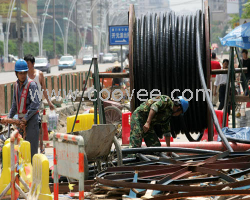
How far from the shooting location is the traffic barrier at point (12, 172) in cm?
645

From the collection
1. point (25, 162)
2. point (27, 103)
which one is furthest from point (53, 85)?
point (25, 162)

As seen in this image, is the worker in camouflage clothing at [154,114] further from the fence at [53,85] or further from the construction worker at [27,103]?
the fence at [53,85]

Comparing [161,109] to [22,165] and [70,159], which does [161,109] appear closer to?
[22,165]

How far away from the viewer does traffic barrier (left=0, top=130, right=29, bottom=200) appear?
6.45m

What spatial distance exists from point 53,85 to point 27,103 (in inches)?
559

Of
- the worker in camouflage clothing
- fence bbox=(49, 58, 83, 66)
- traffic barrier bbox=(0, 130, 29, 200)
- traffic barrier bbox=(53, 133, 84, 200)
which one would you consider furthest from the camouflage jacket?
fence bbox=(49, 58, 83, 66)

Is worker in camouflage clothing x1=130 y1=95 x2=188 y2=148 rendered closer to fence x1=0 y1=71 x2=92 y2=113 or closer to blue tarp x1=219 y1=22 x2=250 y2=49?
blue tarp x1=219 y1=22 x2=250 y2=49

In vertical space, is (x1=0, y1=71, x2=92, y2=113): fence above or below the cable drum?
below

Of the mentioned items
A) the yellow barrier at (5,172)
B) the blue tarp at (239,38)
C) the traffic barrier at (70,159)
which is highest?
the blue tarp at (239,38)

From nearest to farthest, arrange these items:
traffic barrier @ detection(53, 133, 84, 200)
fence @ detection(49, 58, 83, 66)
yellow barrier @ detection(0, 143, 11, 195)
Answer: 1. traffic barrier @ detection(53, 133, 84, 200)
2. yellow barrier @ detection(0, 143, 11, 195)
3. fence @ detection(49, 58, 83, 66)

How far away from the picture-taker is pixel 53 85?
73.3 ft

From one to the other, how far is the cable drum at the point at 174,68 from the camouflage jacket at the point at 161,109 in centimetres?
213

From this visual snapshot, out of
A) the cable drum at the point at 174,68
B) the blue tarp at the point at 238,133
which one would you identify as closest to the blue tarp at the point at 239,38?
the cable drum at the point at 174,68

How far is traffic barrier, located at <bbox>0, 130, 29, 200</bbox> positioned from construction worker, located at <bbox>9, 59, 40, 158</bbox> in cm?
93
